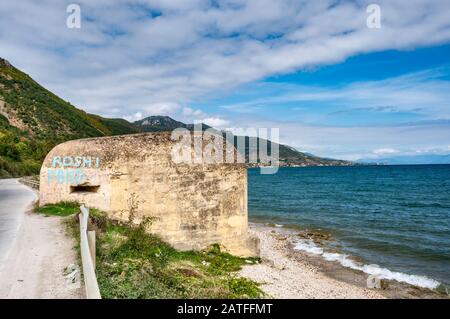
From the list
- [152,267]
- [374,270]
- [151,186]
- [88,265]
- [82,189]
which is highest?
[151,186]

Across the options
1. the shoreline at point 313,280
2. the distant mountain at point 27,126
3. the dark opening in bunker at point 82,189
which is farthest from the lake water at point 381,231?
the distant mountain at point 27,126

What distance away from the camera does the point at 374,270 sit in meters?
18.2

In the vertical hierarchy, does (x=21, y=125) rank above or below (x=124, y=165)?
above

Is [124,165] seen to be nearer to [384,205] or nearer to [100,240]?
[100,240]

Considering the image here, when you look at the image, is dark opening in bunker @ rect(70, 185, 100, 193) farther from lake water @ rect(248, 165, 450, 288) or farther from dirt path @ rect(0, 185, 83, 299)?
lake water @ rect(248, 165, 450, 288)

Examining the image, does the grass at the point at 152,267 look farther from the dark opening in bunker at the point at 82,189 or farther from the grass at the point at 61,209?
the dark opening in bunker at the point at 82,189

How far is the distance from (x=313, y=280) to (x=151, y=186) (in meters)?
7.81

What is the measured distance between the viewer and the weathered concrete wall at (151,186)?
549 inches

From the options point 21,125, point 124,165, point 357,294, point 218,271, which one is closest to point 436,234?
point 357,294

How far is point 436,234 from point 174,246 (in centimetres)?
2021

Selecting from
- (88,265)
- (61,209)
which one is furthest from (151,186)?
(88,265)

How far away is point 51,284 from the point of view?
7.48 m

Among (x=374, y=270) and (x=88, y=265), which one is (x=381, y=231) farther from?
(x=88, y=265)

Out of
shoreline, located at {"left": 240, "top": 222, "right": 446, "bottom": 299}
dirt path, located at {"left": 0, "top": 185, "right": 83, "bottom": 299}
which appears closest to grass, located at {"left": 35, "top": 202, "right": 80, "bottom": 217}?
dirt path, located at {"left": 0, "top": 185, "right": 83, "bottom": 299}
